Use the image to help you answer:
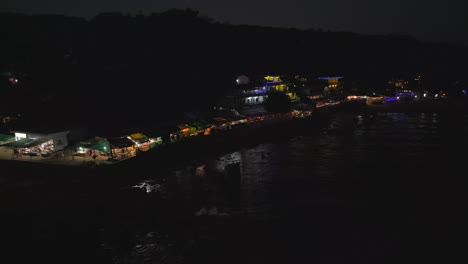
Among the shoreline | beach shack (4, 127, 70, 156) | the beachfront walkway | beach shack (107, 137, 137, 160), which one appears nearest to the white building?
beach shack (4, 127, 70, 156)

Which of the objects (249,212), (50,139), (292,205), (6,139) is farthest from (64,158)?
(292,205)

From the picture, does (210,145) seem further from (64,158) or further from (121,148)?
(64,158)

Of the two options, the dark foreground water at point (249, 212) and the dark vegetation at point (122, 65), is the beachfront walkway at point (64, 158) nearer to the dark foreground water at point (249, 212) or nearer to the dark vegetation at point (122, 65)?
the dark foreground water at point (249, 212)

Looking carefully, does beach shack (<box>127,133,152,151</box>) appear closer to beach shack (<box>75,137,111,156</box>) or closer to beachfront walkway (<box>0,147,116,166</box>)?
beach shack (<box>75,137,111,156</box>)

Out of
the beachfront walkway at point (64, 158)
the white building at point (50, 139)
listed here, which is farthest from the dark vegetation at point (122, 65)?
the beachfront walkway at point (64, 158)

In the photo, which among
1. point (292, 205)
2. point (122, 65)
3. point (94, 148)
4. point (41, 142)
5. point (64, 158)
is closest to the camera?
point (292, 205)

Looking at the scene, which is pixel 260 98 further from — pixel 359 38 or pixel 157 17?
pixel 359 38

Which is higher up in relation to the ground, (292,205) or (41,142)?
(41,142)

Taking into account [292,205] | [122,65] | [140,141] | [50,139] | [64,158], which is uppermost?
[122,65]

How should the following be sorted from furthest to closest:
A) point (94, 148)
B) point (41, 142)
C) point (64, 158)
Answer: point (41, 142)
point (94, 148)
point (64, 158)
